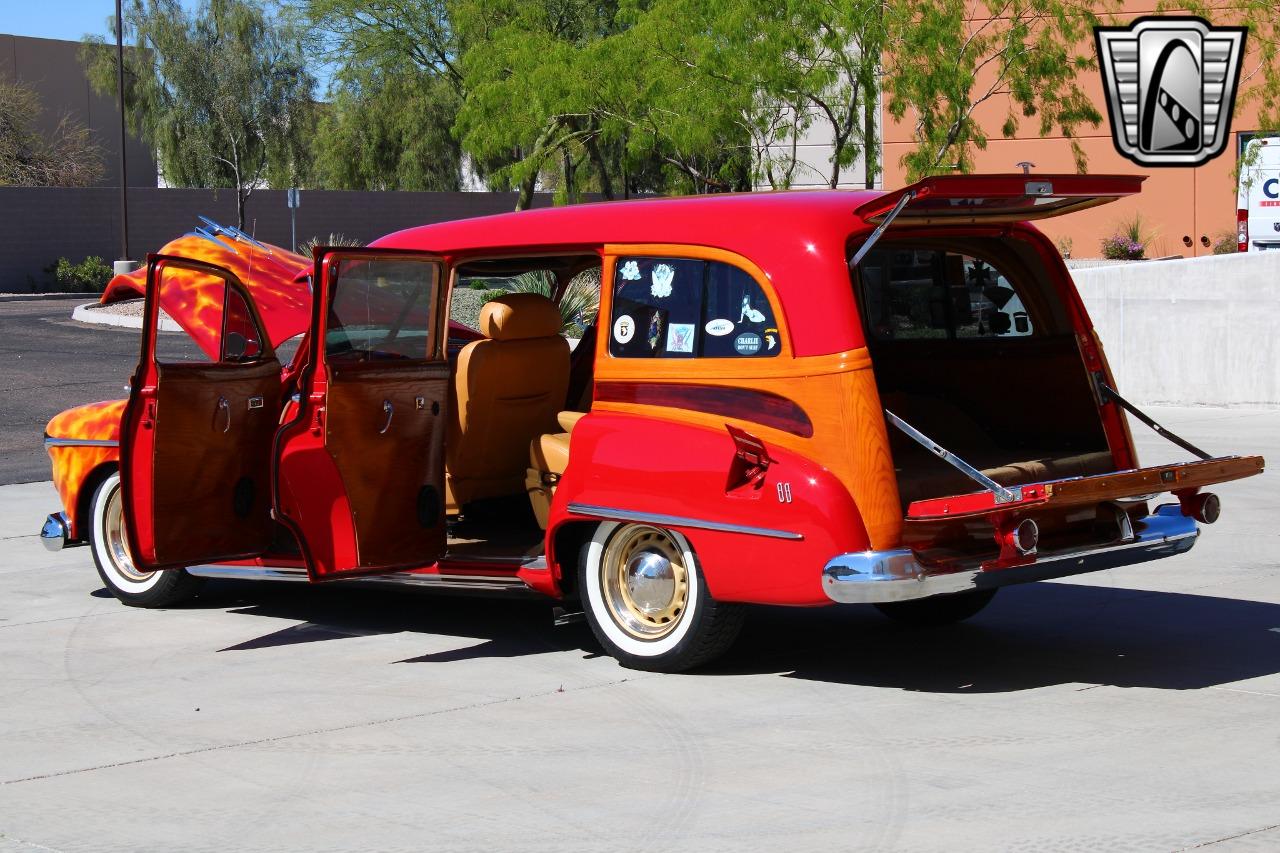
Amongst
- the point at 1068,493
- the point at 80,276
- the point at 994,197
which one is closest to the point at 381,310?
the point at 994,197

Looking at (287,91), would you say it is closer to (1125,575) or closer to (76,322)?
(76,322)

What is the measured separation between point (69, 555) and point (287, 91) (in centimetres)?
4575

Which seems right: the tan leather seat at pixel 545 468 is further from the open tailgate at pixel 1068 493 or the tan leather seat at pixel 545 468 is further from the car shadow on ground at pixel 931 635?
the open tailgate at pixel 1068 493

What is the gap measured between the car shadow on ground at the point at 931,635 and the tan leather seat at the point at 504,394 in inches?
28.4

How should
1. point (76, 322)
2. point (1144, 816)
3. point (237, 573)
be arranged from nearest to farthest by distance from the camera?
point (1144, 816) → point (237, 573) → point (76, 322)

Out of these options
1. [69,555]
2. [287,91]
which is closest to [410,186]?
[287,91]

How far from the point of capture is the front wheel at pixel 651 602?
682 centimetres

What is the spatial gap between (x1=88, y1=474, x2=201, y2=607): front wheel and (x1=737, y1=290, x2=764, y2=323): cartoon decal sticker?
11.2 ft

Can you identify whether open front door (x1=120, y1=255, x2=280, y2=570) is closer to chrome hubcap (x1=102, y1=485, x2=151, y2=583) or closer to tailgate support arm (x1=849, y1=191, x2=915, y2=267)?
chrome hubcap (x1=102, y1=485, x2=151, y2=583)

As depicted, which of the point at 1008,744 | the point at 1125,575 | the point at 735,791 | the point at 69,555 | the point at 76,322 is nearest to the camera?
the point at 735,791

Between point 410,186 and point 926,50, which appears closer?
point 926,50

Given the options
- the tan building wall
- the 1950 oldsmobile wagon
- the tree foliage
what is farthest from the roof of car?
the tree foliage

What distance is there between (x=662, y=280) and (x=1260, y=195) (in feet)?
63.7

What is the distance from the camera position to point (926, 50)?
23812 mm
